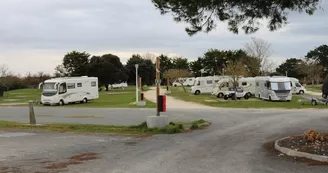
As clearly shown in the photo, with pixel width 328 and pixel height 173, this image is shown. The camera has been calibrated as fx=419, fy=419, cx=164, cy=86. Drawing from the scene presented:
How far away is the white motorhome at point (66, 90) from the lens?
43156 millimetres

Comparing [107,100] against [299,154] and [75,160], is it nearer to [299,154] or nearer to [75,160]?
[75,160]

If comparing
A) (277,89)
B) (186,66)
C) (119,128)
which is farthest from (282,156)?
(186,66)

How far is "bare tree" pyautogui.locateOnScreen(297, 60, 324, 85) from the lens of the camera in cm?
8338

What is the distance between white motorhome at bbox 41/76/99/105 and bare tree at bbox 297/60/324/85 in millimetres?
51916

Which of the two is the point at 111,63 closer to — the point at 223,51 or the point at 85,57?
the point at 85,57

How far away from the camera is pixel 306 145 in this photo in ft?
35.3

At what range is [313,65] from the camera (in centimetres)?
8375

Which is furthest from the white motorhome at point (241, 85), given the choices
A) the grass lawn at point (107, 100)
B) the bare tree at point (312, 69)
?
the bare tree at point (312, 69)

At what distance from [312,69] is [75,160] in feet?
261

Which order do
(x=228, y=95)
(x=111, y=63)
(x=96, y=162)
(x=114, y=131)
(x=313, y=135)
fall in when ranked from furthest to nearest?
(x=111, y=63)
(x=228, y=95)
(x=114, y=131)
(x=313, y=135)
(x=96, y=162)

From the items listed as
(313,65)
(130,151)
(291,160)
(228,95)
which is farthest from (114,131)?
(313,65)

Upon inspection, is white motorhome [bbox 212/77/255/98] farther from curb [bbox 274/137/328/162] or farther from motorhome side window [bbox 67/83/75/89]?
curb [bbox 274/137/328/162]

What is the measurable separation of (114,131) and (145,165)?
305 inches

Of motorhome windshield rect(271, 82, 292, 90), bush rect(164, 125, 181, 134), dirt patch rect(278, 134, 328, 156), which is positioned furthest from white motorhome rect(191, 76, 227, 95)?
dirt patch rect(278, 134, 328, 156)
